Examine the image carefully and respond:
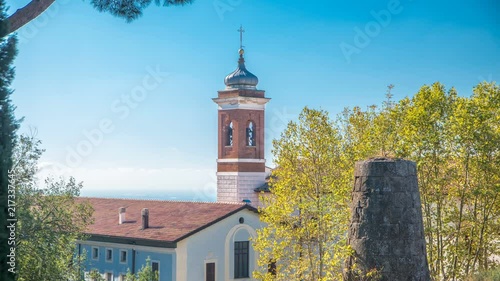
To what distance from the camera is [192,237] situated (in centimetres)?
3350

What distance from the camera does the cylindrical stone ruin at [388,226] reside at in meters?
11.5

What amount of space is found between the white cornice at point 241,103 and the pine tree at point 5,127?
3662cm

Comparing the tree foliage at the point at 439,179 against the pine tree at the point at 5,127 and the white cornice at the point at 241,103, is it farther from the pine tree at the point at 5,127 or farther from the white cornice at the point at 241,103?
the white cornice at the point at 241,103

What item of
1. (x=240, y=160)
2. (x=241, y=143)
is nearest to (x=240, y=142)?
(x=241, y=143)

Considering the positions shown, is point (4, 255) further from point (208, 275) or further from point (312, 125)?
point (208, 275)

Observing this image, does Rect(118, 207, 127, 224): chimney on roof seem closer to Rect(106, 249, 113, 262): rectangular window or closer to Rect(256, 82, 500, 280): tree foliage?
Rect(106, 249, 113, 262): rectangular window

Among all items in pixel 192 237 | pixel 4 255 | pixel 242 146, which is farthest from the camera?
pixel 242 146

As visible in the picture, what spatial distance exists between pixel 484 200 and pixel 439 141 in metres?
2.12

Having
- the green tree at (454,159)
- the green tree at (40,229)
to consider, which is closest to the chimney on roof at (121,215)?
the green tree at (454,159)

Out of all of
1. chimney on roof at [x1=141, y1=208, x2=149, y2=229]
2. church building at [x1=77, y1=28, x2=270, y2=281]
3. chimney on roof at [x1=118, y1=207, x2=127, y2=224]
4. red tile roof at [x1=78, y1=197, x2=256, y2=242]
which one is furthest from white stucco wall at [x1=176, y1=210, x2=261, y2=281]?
chimney on roof at [x1=118, y1=207, x2=127, y2=224]

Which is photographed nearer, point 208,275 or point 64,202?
point 64,202

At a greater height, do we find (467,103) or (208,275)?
(467,103)

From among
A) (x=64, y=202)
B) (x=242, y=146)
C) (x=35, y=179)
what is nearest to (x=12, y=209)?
(x=35, y=179)

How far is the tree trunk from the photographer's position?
1088 centimetres
